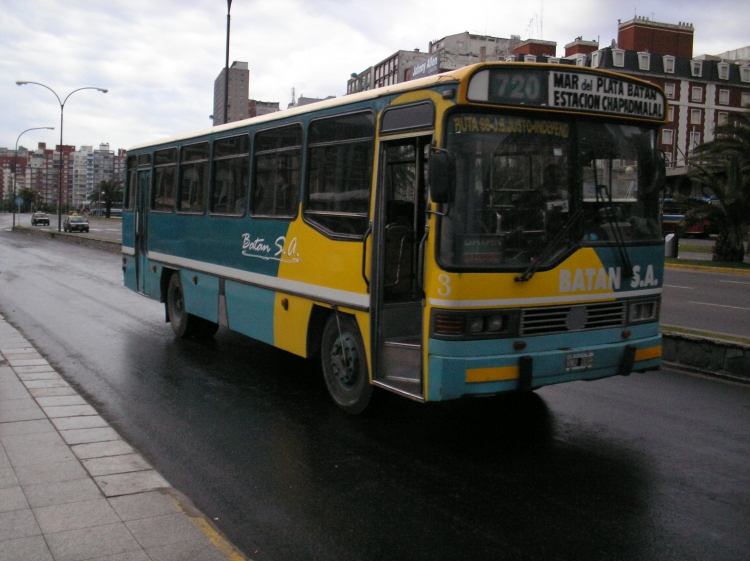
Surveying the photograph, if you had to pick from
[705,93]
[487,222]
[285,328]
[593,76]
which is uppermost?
[705,93]

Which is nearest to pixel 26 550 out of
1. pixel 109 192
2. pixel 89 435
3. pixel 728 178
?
pixel 89 435

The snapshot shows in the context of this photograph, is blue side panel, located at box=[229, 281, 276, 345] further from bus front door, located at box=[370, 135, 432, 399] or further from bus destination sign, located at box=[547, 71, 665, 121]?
bus destination sign, located at box=[547, 71, 665, 121]

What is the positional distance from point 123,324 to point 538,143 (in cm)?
888

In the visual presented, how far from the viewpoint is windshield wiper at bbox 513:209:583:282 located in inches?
233

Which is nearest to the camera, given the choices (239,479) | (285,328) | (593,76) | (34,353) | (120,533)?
(120,533)

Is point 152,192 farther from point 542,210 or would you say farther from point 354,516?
point 354,516

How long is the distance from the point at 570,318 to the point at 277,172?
3.78 metres

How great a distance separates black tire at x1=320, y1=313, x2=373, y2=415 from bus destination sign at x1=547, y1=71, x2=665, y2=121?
2.70m

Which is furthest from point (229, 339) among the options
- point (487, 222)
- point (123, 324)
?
point (487, 222)

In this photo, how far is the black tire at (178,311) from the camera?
11.2 meters

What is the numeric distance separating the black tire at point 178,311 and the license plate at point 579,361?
6.52 m

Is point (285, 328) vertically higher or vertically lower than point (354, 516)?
higher

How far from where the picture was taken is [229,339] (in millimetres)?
11555

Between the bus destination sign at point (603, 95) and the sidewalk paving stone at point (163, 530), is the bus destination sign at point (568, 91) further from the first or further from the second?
the sidewalk paving stone at point (163, 530)
